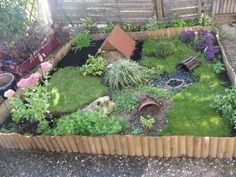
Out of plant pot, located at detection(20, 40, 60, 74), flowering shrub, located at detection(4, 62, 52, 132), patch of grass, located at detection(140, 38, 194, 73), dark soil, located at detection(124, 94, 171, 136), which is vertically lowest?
dark soil, located at detection(124, 94, 171, 136)

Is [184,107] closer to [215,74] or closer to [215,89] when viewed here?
[215,89]

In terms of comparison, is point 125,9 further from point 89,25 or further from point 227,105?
point 227,105

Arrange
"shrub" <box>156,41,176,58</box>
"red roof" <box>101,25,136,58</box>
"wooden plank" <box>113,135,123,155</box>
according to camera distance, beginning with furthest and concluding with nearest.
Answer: "red roof" <box>101,25,136,58</box> < "shrub" <box>156,41,176,58</box> < "wooden plank" <box>113,135,123,155</box>

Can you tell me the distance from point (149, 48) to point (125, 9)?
1.71 metres

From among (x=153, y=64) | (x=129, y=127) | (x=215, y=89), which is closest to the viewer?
(x=129, y=127)

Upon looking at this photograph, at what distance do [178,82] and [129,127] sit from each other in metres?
1.72

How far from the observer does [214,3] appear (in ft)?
28.2

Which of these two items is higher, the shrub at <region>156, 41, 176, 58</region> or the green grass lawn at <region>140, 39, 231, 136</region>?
the shrub at <region>156, 41, 176, 58</region>

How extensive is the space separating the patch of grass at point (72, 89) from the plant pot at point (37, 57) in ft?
2.69

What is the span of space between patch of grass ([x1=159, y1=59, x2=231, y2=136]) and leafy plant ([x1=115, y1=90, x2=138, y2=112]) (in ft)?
2.48

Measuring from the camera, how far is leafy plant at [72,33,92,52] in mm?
8642

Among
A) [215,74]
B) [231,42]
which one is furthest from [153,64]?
[231,42]

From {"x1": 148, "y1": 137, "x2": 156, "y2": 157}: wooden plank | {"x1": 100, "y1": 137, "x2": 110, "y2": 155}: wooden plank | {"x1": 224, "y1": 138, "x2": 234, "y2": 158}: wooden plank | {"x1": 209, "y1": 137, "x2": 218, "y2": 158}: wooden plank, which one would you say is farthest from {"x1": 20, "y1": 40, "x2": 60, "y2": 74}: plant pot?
{"x1": 224, "y1": 138, "x2": 234, "y2": 158}: wooden plank

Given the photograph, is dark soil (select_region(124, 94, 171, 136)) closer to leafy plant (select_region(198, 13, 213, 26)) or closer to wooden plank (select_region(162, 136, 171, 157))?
wooden plank (select_region(162, 136, 171, 157))
